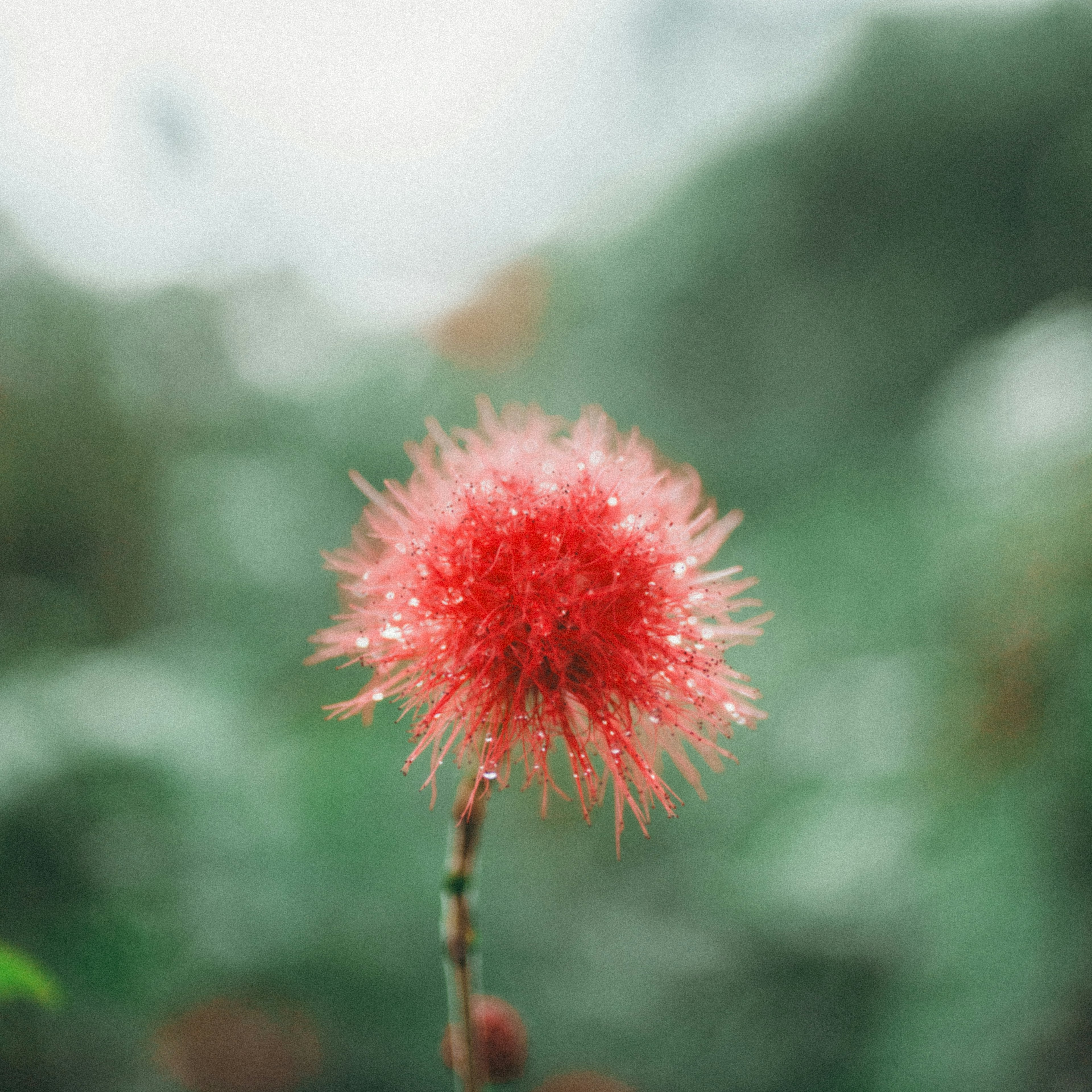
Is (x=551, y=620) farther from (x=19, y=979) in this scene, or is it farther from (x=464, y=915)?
(x=19, y=979)

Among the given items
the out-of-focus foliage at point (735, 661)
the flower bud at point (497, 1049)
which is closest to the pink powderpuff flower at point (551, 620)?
the flower bud at point (497, 1049)

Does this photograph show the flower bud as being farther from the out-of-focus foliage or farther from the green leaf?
the out-of-focus foliage

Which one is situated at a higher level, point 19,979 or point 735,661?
point 735,661

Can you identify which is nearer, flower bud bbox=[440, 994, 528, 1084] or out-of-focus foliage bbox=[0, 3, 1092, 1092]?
flower bud bbox=[440, 994, 528, 1084]

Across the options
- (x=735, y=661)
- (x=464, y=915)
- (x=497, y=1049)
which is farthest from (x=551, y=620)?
(x=735, y=661)

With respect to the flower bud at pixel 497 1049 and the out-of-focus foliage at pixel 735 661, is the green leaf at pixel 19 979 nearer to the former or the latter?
the flower bud at pixel 497 1049

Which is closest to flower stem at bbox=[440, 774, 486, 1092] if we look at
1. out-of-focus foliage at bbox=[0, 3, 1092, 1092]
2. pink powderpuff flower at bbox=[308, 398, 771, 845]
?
pink powderpuff flower at bbox=[308, 398, 771, 845]

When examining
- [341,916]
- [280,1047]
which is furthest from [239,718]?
[280,1047]
